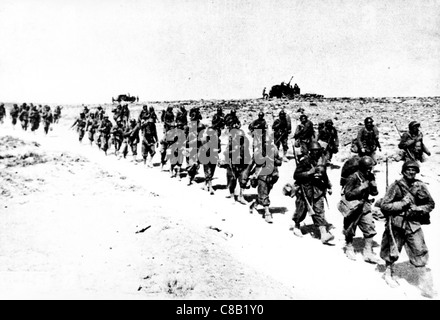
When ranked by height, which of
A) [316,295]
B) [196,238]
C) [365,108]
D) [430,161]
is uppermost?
[365,108]

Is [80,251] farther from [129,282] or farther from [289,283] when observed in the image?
[289,283]

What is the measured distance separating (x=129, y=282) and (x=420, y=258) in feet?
13.2

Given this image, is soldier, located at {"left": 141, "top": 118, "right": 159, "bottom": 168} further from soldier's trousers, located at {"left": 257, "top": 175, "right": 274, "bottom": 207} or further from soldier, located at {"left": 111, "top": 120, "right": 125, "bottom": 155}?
soldier's trousers, located at {"left": 257, "top": 175, "right": 274, "bottom": 207}

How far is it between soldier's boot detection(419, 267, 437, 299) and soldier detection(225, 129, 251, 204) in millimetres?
5291

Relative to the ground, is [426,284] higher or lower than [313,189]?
lower

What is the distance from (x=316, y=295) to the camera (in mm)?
5629

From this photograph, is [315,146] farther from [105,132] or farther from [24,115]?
[24,115]

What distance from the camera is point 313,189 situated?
7.72 m

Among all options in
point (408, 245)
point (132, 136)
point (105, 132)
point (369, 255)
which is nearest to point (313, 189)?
point (369, 255)

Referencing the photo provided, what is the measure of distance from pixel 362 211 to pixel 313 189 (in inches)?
44.5

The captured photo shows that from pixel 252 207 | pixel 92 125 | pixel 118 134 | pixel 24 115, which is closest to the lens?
pixel 252 207
